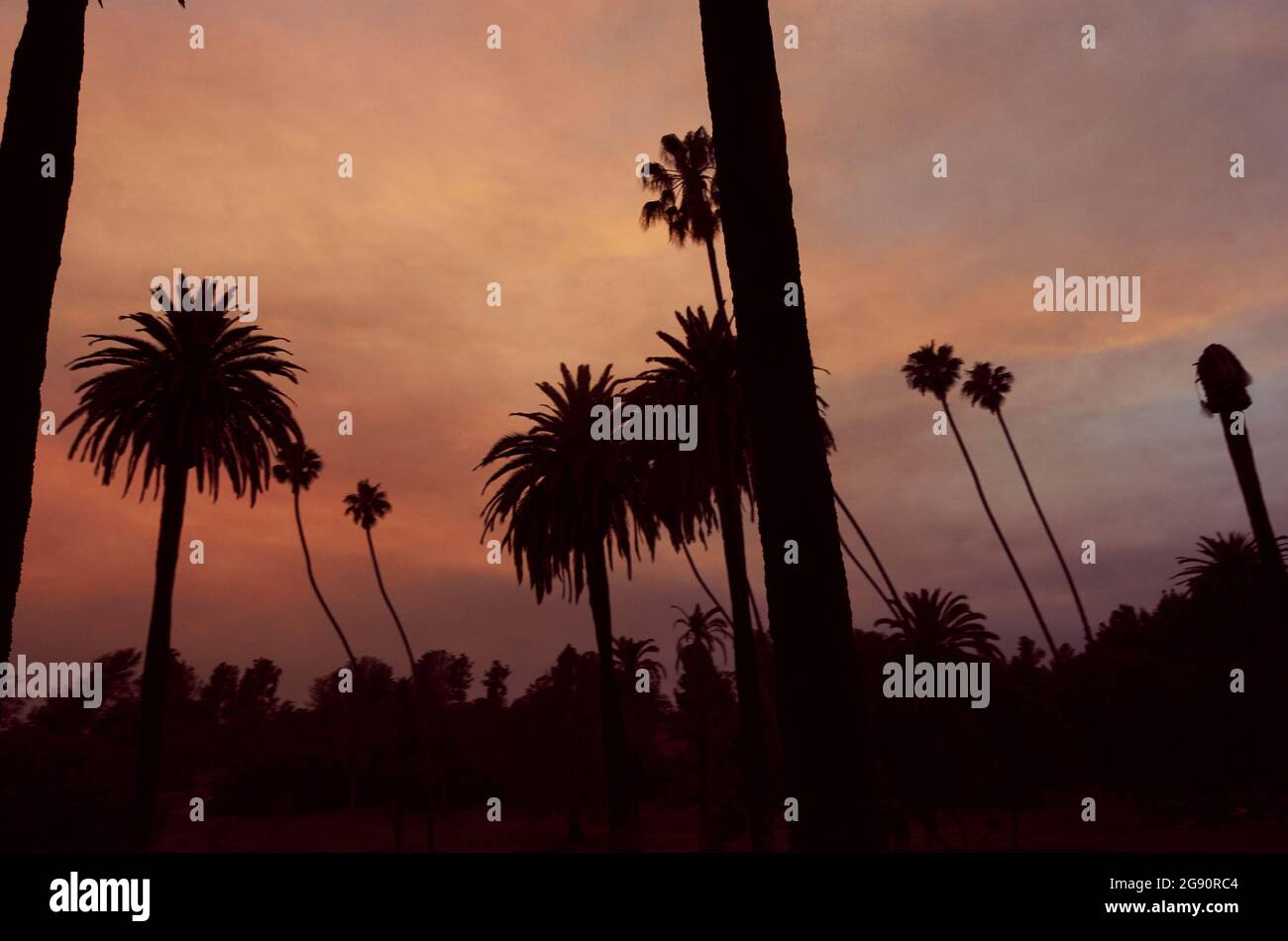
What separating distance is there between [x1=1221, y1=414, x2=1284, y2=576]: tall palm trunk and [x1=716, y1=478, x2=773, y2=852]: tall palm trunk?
1534 centimetres

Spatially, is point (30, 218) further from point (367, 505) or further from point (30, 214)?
point (367, 505)

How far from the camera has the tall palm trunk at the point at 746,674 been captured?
31547 millimetres

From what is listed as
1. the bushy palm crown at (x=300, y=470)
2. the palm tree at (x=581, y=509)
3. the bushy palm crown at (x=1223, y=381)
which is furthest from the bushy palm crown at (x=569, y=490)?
the bushy palm crown at (x=300, y=470)

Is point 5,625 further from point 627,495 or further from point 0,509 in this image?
point 627,495

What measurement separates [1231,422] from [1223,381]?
1.35 m

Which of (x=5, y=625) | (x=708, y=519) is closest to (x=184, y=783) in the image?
(x=708, y=519)

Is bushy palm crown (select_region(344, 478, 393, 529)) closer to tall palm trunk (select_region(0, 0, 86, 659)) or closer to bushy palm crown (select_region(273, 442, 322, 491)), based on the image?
bushy palm crown (select_region(273, 442, 322, 491))

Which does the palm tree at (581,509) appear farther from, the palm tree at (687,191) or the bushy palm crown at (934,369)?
the bushy palm crown at (934,369)

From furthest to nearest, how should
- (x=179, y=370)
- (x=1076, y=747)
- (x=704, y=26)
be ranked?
(x=1076, y=747)
(x=179, y=370)
(x=704, y=26)

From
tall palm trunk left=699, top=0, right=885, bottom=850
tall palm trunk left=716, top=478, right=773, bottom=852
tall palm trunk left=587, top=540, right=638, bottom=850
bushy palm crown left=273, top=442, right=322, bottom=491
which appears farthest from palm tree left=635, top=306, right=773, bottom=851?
bushy palm crown left=273, top=442, right=322, bottom=491

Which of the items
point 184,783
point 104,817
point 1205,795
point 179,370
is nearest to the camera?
point 179,370

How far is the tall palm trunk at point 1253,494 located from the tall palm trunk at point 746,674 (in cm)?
1534

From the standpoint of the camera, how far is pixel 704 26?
7.21m

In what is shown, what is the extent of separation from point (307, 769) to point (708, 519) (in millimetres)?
69460
